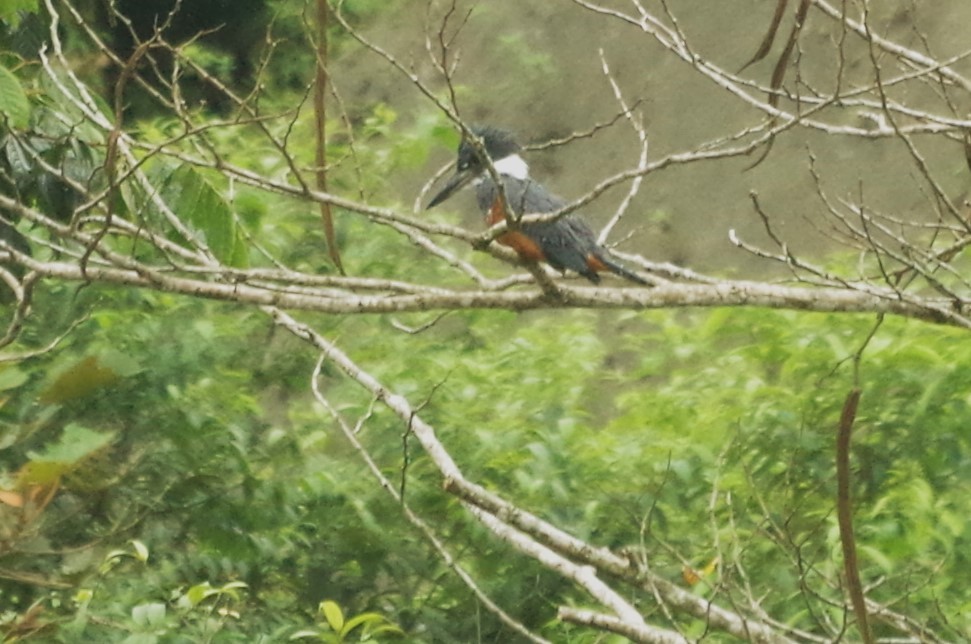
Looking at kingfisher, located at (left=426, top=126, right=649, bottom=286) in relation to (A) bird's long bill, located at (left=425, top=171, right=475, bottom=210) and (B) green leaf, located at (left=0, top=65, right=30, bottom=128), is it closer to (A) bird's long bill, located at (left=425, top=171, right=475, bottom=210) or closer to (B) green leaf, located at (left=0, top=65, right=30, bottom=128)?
(A) bird's long bill, located at (left=425, top=171, right=475, bottom=210)

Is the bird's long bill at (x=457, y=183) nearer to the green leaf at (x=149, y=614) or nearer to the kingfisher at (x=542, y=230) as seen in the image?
the kingfisher at (x=542, y=230)

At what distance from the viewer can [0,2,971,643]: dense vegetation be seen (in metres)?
2.10

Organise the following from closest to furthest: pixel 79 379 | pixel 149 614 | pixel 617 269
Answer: pixel 79 379, pixel 149 614, pixel 617 269

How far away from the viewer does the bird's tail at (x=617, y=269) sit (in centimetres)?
198

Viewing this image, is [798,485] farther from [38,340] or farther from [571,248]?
[38,340]

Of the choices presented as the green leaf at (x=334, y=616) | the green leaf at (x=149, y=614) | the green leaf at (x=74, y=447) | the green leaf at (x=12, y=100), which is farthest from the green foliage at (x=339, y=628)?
the green leaf at (x=12, y=100)

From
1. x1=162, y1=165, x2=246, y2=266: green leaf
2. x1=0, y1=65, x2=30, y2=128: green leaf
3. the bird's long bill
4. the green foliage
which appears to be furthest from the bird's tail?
x1=0, y1=65, x2=30, y2=128: green leaf

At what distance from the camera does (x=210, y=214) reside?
186cm

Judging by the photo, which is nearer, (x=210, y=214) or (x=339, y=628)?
(x=210, y=214)

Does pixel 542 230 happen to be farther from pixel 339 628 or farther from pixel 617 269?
pixel 339 628

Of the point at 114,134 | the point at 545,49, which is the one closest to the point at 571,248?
the point at 114,134

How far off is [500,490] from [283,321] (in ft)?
2.19

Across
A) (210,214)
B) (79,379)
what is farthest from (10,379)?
(210,214)

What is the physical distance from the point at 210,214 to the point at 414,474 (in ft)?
2.92
